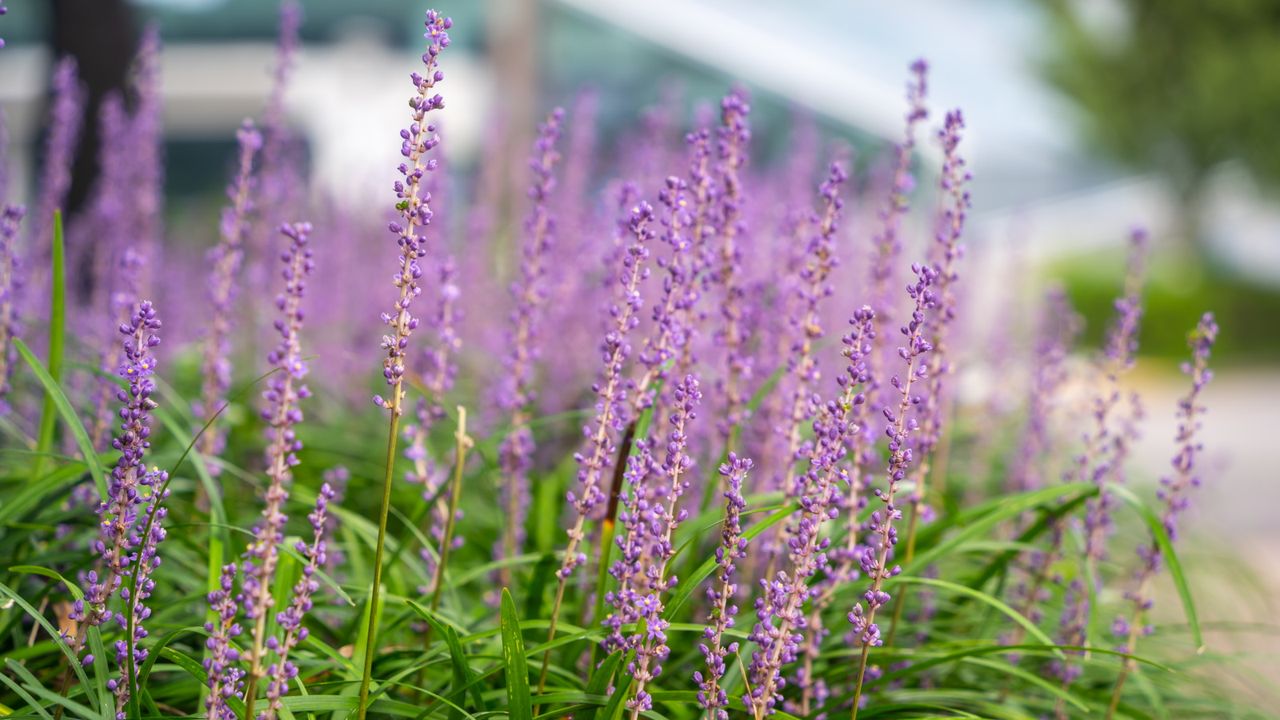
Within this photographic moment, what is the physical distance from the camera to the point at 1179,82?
1027 inches

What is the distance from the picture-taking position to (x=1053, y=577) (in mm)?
3168

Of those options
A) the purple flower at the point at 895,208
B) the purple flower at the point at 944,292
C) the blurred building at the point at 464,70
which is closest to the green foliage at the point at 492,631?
the purple flower at the point at 944,292

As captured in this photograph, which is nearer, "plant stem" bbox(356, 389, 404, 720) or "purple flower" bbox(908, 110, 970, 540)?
"plant stem" bbox(356, 389, 404, 720)

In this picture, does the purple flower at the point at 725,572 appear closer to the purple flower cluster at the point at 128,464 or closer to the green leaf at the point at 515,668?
the green leaf at the point at 515,668

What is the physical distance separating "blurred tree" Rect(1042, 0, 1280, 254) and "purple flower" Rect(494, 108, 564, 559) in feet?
85.3

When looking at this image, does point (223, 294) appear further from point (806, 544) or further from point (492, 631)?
point (806, 544)

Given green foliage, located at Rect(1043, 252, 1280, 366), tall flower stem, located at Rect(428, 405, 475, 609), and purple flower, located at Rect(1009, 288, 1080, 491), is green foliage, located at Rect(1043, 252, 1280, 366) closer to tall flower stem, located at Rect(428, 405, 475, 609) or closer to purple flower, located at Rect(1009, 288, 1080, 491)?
purple flower, located at Rect(1009, 288, 1080, 491)

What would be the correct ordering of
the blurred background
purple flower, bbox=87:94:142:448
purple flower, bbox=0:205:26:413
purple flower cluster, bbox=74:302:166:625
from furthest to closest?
the blurred background → purple flower, bbox=87:94:142:448 → purple flower, bbox=0:205:26:413 → purple flower cluster, bbox=74:302:166:625

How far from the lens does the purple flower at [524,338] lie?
9.35ft

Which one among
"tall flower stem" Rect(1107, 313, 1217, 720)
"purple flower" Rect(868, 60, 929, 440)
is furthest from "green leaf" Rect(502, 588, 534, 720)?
"tall flower stem" Rect(1107, 313, 1217, 720)

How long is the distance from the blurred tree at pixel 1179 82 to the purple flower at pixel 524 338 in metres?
26.0

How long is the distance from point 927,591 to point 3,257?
2393 mm

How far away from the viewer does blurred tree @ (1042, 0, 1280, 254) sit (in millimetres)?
25125

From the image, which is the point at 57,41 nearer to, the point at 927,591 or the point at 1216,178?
the point at 927,591
